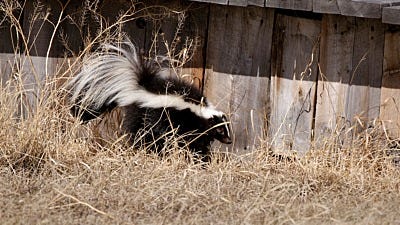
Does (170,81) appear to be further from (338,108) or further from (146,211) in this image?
(146,211)

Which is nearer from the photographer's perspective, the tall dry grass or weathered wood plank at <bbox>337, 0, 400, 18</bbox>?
the tall dry grass

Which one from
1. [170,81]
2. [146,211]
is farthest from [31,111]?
[146,211]

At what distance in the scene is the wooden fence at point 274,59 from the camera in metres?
6.79

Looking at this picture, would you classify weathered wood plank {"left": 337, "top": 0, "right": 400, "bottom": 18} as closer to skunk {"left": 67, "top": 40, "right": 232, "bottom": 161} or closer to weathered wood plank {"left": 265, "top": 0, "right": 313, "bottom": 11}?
weathered wood plank {"left": 265, "top": 0, "right": 313, "bottom": 11}

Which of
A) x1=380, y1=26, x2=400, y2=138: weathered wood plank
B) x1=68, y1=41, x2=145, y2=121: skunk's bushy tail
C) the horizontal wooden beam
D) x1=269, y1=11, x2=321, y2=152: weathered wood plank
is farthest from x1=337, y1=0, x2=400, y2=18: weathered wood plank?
x1=68, y1=41, x2=145, y2=121: skunk's bushy tail

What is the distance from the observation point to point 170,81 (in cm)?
690

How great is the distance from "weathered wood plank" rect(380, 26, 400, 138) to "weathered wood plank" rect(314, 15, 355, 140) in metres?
0.28

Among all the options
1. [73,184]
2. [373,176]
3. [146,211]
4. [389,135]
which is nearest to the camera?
[146,211]

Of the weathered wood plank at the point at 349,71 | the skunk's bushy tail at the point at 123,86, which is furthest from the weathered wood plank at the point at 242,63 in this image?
the weathered wood plank at the point at 349,71

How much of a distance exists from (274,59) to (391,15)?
1.10 meters

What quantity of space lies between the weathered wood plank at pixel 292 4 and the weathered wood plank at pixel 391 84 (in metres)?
0.67

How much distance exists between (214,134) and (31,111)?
149 centimetres

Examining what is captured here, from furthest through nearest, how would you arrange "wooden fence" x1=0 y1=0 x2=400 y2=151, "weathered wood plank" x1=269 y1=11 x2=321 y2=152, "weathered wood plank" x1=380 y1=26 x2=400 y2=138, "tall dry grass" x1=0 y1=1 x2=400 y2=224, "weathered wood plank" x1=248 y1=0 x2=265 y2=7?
"weathered wood plank" x1=269 y1=11 x2=321 y2=152 < "wooden fence" x1=0 y1=0 x2=400 y2=151 < "weathered wood plank" x1=380 y1=26 x2=400 y2=138 < "weathered wood plank" x1=248 y1=0 x2=265 y2=7 < "tall dry grass" x1=0 y1=1 x2=400 y2=224

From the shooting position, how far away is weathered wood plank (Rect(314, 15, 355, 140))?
6.81m
